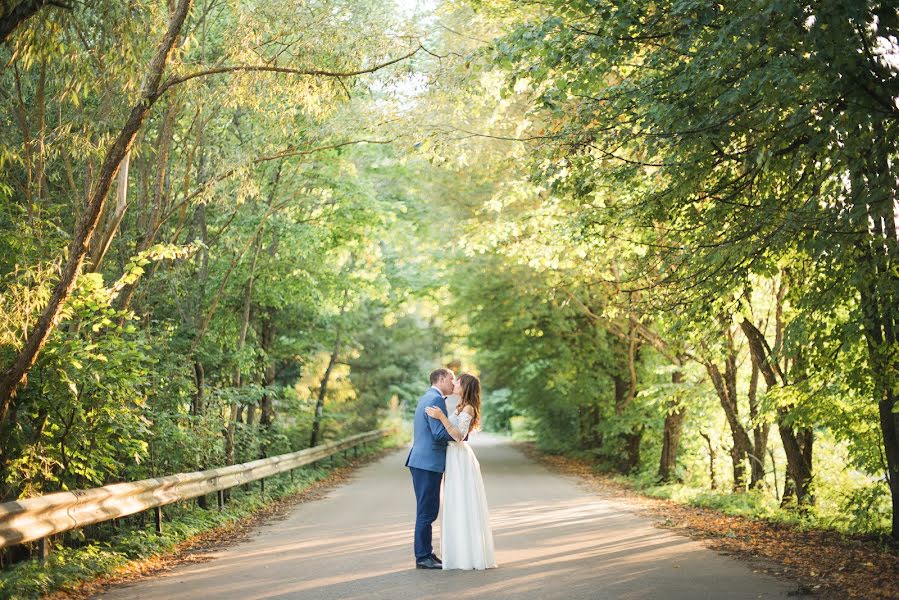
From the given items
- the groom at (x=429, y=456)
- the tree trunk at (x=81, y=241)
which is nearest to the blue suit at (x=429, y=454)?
the groom at (x=429, y=456)

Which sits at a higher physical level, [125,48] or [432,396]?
[125,48]

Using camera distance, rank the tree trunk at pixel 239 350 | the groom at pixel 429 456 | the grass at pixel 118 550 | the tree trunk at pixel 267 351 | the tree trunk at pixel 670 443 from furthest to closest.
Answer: the tree trunk at pixel 267 351
the tree trunk at pixel 670 443
the tree trunk at pixel 239 350
the groom at pixel 429 456
the grass at pixel 118 550

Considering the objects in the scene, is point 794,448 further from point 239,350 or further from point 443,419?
point 239,350

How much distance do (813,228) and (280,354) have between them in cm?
Answer: 1716

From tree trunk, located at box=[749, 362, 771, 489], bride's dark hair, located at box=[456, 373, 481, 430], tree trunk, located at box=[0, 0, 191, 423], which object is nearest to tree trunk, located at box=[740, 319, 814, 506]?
tree trunk, located at box=[749, 362, 771, 489]

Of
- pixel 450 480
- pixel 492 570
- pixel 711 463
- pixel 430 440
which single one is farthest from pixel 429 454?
pixel 711 463

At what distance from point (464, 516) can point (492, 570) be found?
601 millimetres

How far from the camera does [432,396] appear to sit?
8.90 metres

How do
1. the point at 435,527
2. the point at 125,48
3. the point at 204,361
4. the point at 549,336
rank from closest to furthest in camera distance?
the point at 125,48 → the point at 435,527 → the point at 204,361 → the point at 549,336

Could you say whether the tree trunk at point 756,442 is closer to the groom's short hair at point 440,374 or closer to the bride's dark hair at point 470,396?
the bride's dark hair at point 470,396

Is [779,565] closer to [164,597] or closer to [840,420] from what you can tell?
[840,420]

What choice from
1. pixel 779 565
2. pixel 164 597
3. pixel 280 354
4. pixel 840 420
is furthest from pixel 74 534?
pixel 280 354

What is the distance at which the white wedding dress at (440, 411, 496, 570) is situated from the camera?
8.38m

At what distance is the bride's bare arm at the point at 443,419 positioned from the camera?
344 inches
